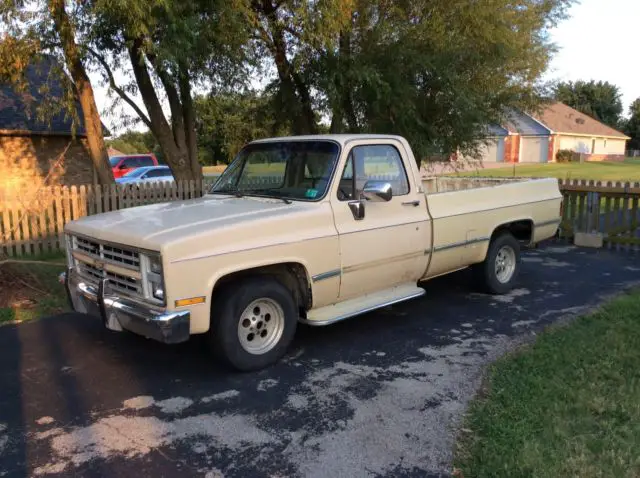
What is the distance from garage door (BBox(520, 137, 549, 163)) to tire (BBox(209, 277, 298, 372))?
180 ft

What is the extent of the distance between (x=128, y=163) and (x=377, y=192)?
67.7 feet

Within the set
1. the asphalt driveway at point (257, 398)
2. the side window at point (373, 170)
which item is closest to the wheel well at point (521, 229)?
the asphalt driveway at point (257, 398)

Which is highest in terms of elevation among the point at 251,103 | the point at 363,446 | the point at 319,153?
the point at 251,103

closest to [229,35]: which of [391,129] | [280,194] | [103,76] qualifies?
[103,76]

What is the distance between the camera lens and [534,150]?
55406 mm

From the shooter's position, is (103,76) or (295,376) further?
(103,76)

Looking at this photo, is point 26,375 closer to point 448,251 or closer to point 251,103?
point 448,251

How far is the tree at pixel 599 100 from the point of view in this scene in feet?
245

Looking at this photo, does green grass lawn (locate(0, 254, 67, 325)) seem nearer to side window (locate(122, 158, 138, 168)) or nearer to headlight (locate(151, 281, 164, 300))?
headlight (locate(151, 281, 164, 300))

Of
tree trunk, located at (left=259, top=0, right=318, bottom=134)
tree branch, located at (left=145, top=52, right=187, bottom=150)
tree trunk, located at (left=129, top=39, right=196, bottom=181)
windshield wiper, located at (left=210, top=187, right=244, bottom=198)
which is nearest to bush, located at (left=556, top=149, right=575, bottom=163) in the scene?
tree trunk, located at (left=259, top=0, right=318, bottom=134)

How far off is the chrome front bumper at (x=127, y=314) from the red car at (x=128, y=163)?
62.1 feet

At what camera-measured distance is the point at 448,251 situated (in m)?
6.30

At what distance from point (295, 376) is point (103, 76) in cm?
923

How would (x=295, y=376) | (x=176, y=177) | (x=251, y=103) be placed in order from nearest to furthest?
1. (x=295, y=376)
2. (x=176, y=177)
3. (x=251, y=103)
